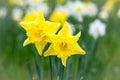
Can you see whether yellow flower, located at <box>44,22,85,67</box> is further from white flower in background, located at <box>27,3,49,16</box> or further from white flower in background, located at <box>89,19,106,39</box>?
white flower in background, located at <box>27,3,49,16</box>

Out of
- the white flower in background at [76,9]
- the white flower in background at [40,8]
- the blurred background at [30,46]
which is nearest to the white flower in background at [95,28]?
the blurred background at [30,46]

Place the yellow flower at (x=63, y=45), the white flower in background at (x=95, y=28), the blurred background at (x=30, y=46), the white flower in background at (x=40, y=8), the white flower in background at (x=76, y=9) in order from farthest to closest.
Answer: the white flower in background at (x=40, y=8)
the white flower in background at (x=76, y=9)
the white flower in background at (x=95, y=28)
the blurred background at (x=30, y=46)
the yellow flower at (x=63, y=45)

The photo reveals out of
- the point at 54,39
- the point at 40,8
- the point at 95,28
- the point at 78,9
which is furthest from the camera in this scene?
the point at 40,8

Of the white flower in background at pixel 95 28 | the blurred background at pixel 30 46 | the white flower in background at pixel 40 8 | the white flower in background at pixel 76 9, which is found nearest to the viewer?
the blurred background at pixel 30 46

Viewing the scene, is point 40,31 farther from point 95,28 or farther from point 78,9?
point 78,9

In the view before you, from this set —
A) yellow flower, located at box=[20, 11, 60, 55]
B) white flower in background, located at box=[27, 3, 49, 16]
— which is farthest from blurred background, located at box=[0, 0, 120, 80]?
yellow flower, located at box=[20, 11, 60, 55]

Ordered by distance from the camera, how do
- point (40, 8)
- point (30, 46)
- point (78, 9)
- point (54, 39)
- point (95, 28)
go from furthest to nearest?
point (40, 8), point (78, 9), point (95, 28), point (30, 46), point (54, 39)

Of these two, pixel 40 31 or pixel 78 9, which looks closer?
pixel 40 31

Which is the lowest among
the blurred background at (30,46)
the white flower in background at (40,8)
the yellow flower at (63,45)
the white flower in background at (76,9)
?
the blurred background at (30,46)

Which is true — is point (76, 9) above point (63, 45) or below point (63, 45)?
below

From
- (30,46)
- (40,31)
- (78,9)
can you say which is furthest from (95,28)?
(40,31)

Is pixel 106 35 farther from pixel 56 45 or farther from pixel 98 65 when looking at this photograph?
pixel 56 45

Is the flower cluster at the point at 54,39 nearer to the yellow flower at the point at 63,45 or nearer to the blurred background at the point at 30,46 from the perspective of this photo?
the yellow flower at the point at 63,45

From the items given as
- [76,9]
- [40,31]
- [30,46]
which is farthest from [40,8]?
[40,31]
